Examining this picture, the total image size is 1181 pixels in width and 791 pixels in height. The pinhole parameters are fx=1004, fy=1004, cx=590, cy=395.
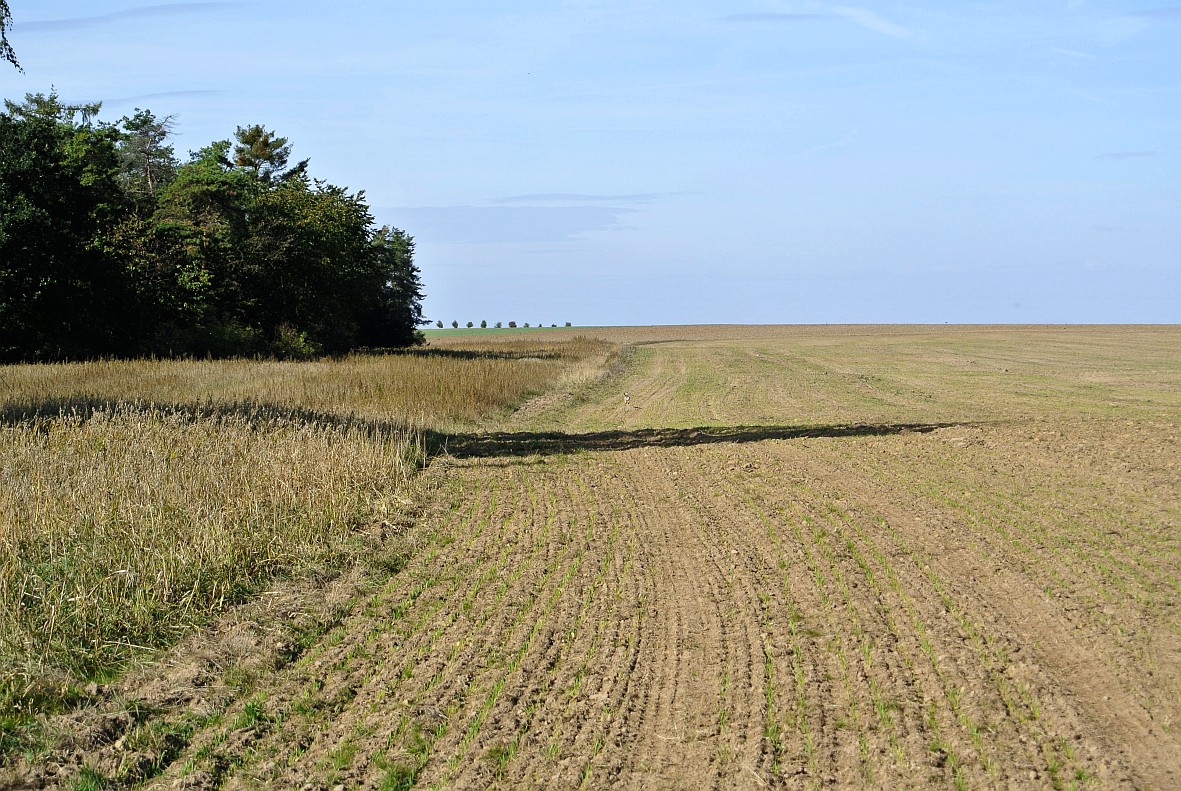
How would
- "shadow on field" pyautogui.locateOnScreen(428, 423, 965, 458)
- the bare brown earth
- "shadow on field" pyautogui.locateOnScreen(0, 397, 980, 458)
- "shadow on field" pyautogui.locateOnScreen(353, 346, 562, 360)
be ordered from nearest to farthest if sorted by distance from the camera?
1. the bare brown earth
2. "shadow on field" pyautogui.locateOnScreen(0, 397, 980, 458)
3. "shadow on field" pyautogui.locateOnScreen(428, 423, 965, 458)
4. "shadow on field" pyautogui.locateOnScreen(353, 346, 562, 360)

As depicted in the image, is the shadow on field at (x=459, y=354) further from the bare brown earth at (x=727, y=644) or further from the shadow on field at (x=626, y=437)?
the bare brown earth at (x=727, y=644)

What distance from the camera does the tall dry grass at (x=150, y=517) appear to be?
6164 mm

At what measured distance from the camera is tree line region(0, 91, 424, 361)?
30.2m

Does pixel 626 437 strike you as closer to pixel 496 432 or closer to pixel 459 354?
pixel 496 432

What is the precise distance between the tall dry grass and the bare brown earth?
48cm

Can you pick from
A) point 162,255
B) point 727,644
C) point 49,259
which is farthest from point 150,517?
point 162,255

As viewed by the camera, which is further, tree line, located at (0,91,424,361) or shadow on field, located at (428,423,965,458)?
tree line, located at (0,91,424,361)

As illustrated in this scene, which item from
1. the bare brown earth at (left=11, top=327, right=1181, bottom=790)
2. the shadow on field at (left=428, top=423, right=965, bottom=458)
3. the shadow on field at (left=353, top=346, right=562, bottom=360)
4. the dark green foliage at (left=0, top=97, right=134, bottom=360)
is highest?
the dark green foliage at (left=0, top=97, right=134, bottom=360)

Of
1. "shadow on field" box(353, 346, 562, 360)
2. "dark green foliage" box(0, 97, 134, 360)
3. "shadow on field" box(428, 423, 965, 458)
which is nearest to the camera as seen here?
"shadow on field" box(428, 423, 965, 458)

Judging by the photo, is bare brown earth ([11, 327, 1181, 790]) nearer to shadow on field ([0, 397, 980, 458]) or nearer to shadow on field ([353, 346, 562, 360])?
shadow on field ([0, 397, 980, 458])

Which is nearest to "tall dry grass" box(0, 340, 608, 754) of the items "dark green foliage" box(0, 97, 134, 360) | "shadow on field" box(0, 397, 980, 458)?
"shadow on field" box(0, 397, 980, 458)

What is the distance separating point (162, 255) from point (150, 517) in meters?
31.4

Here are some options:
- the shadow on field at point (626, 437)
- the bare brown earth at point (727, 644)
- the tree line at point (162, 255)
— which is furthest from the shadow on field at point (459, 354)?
the bare brown earth at point (727, 644)

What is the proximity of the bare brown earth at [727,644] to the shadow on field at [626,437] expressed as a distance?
2.39m
